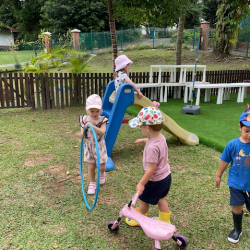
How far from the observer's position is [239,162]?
7.91 feet

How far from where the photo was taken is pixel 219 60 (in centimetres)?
1980

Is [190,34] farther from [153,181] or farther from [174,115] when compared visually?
[153,181]

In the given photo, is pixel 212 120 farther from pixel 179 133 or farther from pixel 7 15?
pixel 7 15

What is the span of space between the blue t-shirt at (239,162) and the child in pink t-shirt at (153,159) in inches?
24.4

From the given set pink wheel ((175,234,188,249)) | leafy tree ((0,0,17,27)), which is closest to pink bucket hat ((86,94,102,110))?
pink wheel ((175,234,188,249))

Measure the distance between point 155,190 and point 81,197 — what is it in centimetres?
130

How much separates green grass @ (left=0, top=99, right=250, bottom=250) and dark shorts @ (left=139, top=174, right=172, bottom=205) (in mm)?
477

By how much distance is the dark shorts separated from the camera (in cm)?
244

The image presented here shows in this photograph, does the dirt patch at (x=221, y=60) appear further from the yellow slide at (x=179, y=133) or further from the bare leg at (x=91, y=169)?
the bare leg at (x=91, y=169)

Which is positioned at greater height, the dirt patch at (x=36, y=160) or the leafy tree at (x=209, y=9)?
the leafy tree at (x=209, y=9)

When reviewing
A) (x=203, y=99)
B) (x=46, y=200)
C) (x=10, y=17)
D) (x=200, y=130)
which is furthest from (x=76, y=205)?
(x=10, y=17)

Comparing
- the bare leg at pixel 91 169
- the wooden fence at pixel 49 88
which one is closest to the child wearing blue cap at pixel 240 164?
the bare leg at pixel 91 169

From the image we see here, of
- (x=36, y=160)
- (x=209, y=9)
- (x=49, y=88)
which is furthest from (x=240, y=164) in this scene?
(x=209, y=9)

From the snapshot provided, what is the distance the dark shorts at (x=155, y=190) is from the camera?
8.02ft
